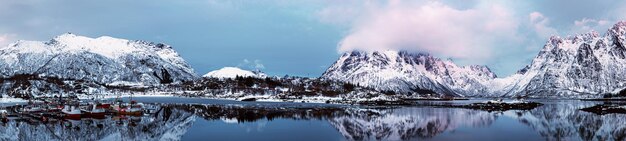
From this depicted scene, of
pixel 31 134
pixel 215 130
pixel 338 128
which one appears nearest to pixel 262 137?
pixel 215 130

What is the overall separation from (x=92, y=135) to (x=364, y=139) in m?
39.4

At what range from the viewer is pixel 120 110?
13125cm

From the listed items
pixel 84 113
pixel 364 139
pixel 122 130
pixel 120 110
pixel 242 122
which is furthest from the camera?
pixel 120 110

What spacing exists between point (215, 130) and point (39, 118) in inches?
2023

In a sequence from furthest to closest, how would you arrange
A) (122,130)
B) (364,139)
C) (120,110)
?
(120,110) < (122,130) < (364,139)

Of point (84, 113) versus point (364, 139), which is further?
point (84, 113)

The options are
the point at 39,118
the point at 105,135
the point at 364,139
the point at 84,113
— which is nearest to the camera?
the point at 364,139

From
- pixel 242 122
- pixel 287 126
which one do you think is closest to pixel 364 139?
pixel 287 126

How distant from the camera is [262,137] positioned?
74.1m

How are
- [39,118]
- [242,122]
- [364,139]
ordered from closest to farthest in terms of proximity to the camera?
[364,139], [242,122], [39,118]

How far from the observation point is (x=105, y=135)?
75.9 metres

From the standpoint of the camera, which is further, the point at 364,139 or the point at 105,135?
the point at 105,135

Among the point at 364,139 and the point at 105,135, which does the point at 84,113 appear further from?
the point at 364,139

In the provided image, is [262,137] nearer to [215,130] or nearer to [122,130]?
[215,130]
